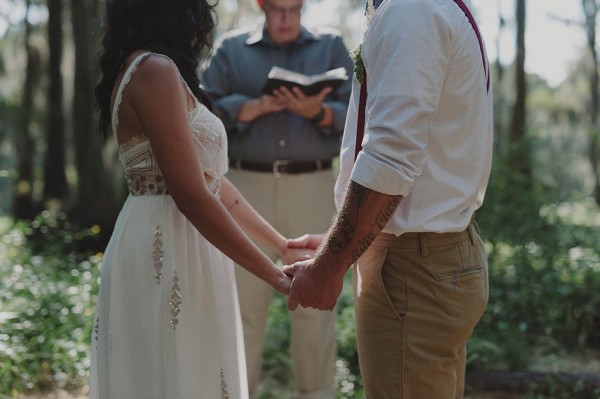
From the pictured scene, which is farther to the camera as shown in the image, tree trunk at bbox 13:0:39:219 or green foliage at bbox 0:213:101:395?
tree trunk at bbox 13:0:39:219

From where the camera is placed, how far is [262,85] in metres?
3.94

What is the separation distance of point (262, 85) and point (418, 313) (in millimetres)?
2113

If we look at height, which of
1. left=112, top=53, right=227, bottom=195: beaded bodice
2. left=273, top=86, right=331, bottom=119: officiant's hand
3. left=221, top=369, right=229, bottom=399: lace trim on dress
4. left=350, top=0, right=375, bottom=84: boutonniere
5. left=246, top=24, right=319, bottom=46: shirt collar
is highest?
left=246, top=24, right=319, bottom=46: shirt collar

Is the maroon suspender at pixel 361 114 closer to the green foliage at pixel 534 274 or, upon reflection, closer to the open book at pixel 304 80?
the open book at pixel 304 80

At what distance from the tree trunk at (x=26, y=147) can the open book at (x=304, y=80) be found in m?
10.9

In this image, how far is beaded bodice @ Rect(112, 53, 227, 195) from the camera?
2320 mm

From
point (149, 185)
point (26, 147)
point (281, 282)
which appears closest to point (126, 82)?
point (149, 185)

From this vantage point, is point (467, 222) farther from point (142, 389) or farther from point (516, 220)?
point (516, 220)

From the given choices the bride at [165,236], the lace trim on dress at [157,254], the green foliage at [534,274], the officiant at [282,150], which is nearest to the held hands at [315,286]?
the bride at [165,236]

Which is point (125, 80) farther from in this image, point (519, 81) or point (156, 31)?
point (519, 81)

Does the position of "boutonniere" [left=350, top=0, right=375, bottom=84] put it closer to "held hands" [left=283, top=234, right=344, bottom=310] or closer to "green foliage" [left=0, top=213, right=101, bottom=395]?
"held hands" [left=283, top=234, right=344, bottom=310]

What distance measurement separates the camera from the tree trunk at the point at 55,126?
1377cm

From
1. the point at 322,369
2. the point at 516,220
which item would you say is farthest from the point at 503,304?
the point at 322,369

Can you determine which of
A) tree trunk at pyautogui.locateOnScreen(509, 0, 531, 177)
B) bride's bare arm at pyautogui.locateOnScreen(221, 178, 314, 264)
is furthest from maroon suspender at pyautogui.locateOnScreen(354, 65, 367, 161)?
tree trunk at pyautogui.locateOnScreen(509, 0, 531, 177)
